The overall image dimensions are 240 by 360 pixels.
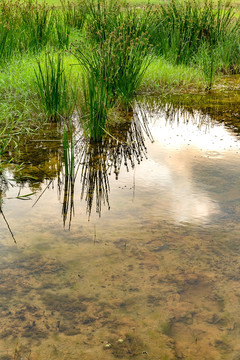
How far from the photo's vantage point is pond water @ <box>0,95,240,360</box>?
1651 millimetres

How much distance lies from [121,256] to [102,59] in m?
2.76

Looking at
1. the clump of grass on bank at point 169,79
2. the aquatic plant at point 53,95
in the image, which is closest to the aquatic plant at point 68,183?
the aquatic plant at point 53,95

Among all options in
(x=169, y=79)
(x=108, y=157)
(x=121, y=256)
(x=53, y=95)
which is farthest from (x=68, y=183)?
(x=169, y=79)

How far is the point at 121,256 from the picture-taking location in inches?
85.0

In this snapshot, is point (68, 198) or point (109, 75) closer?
point (68, 198)

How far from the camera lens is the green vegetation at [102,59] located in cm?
447

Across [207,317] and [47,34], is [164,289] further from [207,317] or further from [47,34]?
[47,34]

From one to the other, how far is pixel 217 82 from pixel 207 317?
5468 millimetres

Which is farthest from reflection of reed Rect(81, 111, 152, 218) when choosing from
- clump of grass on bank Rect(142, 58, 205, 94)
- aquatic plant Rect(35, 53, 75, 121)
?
clump of grass on bank Rect(142, 58, 205, 94)

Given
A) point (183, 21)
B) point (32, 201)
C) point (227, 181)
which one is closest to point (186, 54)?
point (183, 21)

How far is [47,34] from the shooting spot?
7.29 meters

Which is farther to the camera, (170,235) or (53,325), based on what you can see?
(170,235)

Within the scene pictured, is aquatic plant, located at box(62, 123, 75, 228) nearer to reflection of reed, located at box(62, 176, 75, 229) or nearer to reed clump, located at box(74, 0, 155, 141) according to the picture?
reflection of reed, located at box(62, 176, 75, 229)

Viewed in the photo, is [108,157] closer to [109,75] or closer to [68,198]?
[68,198]
